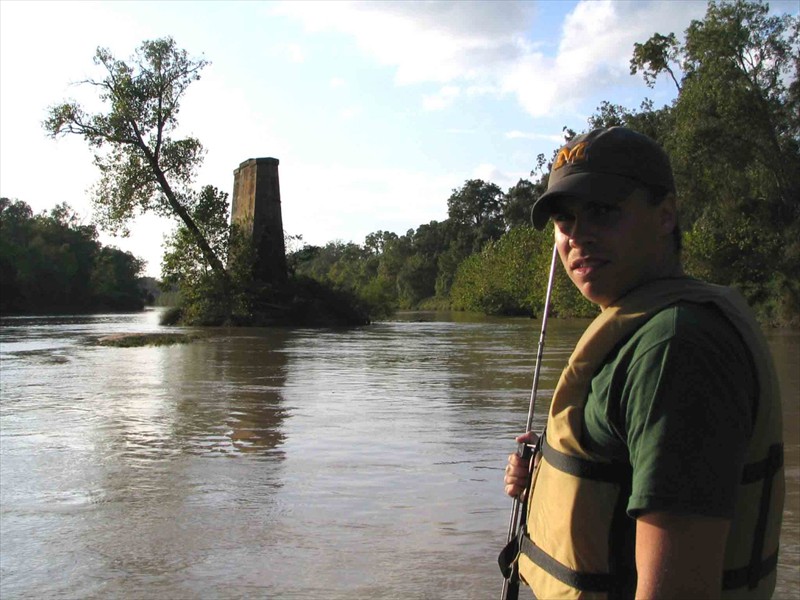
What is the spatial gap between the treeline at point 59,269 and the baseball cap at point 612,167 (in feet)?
239

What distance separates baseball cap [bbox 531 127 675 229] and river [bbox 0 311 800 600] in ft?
10.6

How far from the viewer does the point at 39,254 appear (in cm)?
8162

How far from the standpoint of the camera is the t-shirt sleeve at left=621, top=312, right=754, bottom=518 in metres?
1.48

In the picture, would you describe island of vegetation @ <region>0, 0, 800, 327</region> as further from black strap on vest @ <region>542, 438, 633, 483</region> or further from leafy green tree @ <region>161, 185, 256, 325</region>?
black strap on vest @ <region>542, 438, 633, 483</region>

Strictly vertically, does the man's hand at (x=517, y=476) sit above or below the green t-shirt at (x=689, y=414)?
below

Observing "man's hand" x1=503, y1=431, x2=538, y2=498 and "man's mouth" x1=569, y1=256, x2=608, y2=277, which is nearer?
"man's mouth" x1=569, y1=256, x2=608, y2=277

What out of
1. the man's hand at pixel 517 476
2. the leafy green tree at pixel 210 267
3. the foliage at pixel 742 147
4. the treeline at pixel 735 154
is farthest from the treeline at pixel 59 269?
the man's hand at pixel 517 476

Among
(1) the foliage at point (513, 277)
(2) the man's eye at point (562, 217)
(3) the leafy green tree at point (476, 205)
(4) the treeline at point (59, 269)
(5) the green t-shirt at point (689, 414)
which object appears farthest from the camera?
(3) the leafy green tree at point (476, 205)

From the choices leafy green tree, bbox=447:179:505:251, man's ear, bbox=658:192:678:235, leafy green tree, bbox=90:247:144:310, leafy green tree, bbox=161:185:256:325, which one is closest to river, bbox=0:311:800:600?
man's ear, bbox=658:192:678:235

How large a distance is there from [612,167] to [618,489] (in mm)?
619

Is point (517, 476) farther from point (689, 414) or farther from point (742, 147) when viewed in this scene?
point (742, 147)

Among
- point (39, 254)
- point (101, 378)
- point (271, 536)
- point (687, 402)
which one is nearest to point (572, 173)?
point (687, 402)

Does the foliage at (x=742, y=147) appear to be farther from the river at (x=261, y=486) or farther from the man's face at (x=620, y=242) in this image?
the man's face at (x=620, y=242)

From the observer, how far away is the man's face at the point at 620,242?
1.84m
